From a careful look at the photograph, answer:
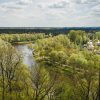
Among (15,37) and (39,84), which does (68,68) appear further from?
(15,37)

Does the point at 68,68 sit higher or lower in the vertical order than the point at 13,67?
lower

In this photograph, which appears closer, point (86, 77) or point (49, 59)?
point (86, 77)

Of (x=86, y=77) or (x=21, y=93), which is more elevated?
(x=86, y=77)

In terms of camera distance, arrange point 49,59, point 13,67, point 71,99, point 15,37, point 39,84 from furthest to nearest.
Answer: point 15,37 → point 49,59 → point 13,67 → point 39,84 → point 71,99

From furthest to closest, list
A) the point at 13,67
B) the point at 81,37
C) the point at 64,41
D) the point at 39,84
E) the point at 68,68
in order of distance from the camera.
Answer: the point at 81,37, the point at 64,41, the point at 68,68, the point at 13,67, the point at 39,84

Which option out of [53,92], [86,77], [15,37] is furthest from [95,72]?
[15,37]

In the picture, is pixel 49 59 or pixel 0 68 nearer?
pixel 0 68

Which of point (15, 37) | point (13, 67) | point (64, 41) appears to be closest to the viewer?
point (13, 67)

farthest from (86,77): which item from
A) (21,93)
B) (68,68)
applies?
(68,68)

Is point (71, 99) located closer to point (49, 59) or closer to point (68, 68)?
point (68, 68)
